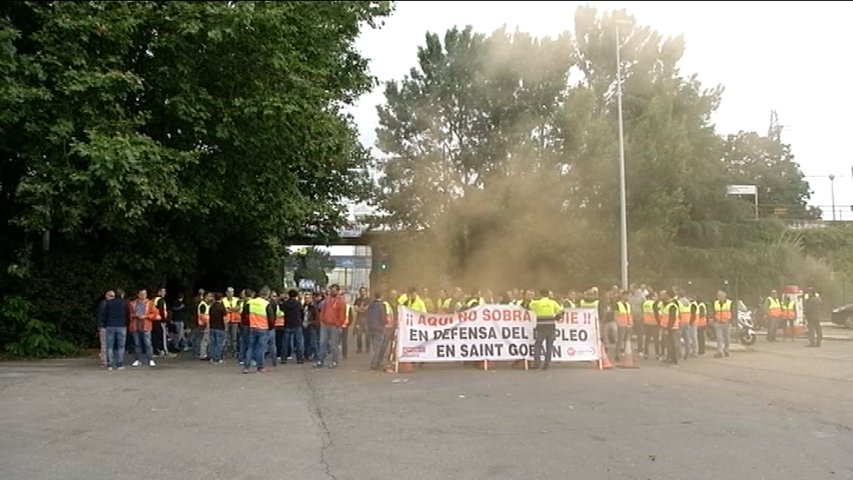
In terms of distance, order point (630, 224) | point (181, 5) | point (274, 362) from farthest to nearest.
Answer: point (630, 224)
point (274, 362)
point (181, 5)

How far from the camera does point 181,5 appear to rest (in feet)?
51.2

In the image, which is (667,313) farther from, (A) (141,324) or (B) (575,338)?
(A) (141,324)

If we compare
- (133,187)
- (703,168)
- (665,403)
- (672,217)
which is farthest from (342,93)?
(703,168)

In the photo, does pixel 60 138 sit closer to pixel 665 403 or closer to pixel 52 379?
pixel 52 379

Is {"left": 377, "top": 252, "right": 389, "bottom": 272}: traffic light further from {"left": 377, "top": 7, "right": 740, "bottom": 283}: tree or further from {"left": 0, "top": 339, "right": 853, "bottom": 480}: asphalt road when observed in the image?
{"left": 0, "top": 339, "right": 853, "bottom": 480}: asphalt road

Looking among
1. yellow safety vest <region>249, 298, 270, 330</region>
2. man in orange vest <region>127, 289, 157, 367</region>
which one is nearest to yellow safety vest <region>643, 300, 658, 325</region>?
yellow safety vest <region>249, 298, 270, 330</region>

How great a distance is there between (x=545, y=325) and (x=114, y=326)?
833cm

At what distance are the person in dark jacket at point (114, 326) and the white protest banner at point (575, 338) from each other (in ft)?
27.8

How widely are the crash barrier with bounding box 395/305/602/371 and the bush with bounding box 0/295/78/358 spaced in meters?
8.32

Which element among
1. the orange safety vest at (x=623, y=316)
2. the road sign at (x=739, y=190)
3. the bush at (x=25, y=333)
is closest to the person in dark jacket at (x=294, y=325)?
the bush at (x=25, y=333)

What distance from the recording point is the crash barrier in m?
15.8

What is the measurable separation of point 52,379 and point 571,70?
73.3ft

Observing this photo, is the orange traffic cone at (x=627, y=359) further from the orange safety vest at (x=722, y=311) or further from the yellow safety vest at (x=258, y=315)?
the yellow safety vest at (x=258, y=315)

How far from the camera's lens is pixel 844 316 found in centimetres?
3203
